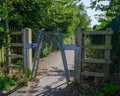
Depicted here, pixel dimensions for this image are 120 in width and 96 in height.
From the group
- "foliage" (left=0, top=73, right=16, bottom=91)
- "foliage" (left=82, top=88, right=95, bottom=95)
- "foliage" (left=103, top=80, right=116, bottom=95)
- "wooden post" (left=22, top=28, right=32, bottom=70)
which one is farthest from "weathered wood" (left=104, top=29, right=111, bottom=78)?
"foliage" (left=0, top=73, right=16, bottom=91)

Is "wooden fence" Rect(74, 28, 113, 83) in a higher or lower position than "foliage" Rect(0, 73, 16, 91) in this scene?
higher

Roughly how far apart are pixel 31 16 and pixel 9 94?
616 centimetres

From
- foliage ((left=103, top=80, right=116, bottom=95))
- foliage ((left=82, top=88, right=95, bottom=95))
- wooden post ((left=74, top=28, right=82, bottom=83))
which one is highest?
wooden post ((left=74, top=28, right=82, bottom=83))

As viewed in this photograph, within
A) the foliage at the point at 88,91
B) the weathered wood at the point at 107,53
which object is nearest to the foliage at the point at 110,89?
the foliage at the point at 88,91

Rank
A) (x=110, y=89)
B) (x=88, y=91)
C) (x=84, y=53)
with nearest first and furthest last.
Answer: (x=110, y=89), (x=88, y=91), (x=84, y=53)

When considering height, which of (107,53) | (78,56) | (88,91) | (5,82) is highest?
(107,53)

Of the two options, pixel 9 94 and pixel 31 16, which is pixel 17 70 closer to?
pixel 9 94

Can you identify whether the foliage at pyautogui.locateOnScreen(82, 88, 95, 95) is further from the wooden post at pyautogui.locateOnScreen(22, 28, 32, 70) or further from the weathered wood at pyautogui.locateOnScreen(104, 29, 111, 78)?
the wooden post at pyautogui.locateOnScreen(22, 28, 32, 70)

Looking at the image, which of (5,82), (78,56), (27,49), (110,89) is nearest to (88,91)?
(110,89)

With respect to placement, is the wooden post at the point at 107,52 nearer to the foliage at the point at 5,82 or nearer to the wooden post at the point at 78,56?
Answer: the wooden post at the point at 78,56

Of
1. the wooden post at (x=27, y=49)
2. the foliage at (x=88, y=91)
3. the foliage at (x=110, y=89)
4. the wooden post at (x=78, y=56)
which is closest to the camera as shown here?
the foliage at (x=110, y=89)

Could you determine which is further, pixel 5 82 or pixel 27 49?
pixel 27 49

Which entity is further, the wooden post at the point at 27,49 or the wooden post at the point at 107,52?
the wooden post at the point at 27,49

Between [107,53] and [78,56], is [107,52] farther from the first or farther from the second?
[78,56]
